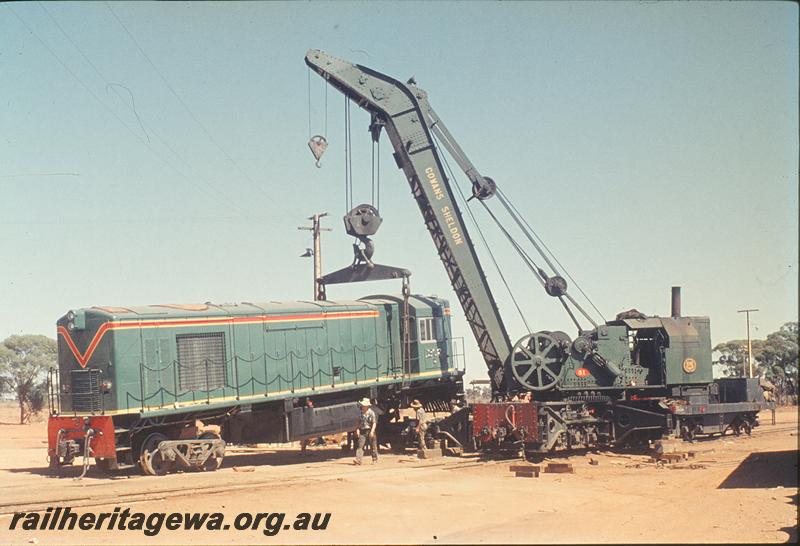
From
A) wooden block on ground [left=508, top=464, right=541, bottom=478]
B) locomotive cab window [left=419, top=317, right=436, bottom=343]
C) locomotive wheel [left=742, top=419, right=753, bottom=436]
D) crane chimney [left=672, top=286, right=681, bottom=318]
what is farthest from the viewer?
locomotive wheel [left=742, top=419, right=753, bottom=436]

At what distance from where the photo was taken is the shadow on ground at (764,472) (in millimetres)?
15605

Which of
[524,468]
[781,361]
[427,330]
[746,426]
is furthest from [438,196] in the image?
[781,361]

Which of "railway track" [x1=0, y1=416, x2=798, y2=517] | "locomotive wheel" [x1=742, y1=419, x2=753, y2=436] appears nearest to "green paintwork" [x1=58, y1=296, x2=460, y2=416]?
"railway track" [x1=0, y1=416, x2=798, y2=517]

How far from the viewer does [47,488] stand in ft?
51.5

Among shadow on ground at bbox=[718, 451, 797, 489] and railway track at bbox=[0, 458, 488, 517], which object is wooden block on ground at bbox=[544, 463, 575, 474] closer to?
shadow on ground at bbox=[718, 451, 797, 489]

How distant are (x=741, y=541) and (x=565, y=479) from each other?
19.6 feet

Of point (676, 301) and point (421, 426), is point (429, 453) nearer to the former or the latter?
point (421, 426)

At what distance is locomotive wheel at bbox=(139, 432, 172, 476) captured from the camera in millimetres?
17812

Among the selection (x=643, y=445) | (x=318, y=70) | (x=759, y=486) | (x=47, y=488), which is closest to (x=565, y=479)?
(x=759, y=486)

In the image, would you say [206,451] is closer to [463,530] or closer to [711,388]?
[463,530]

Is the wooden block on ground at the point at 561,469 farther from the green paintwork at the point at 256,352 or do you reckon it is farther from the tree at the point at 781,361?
the tree at the point at 781,361

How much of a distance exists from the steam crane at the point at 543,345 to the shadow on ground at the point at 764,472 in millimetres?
2451

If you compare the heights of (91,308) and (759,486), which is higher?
(91,308)

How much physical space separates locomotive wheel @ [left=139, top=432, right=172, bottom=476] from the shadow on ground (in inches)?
424
